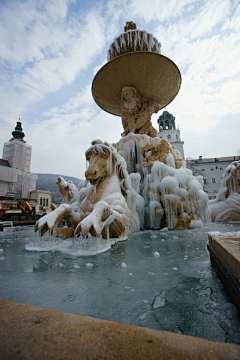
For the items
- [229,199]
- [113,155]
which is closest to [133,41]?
[113,155]

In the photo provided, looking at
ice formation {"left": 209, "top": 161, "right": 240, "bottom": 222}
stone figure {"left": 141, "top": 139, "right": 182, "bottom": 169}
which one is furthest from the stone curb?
ice formation {"left": 209, "top": 161, "right": 240, "bottom": 222}

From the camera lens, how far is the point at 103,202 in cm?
329

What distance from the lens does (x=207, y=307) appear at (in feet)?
3.69

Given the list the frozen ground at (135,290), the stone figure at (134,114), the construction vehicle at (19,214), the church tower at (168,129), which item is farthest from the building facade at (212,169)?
the frozen ground at (135,290)

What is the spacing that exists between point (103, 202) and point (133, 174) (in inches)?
131

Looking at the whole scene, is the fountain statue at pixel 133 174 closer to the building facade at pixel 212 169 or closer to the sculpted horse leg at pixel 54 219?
the sculpted horse leg at pixel 54 219

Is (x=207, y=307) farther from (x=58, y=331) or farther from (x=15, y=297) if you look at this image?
(x=15, y=297)

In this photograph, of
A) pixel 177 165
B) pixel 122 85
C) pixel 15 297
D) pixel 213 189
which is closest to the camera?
pixel 15 297

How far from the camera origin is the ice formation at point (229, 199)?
7777 millimetres

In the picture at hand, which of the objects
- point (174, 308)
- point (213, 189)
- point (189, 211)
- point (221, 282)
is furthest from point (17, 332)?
point (213, 189)

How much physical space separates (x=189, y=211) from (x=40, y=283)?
5388 millimetres

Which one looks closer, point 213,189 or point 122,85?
point 122,85

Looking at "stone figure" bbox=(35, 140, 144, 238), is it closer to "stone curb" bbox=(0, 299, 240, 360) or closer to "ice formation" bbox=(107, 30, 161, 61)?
"stone curb" bbox=(0, 299, 240, 360)

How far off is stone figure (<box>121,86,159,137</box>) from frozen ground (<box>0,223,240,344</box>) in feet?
30.4
